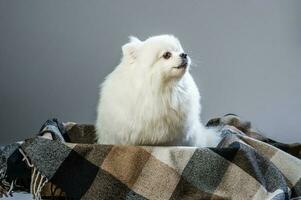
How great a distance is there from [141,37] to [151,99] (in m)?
0.73

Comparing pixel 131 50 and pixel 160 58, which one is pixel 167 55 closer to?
pixel 160 58

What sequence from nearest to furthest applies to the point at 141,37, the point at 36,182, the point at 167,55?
1. the point at 36,182
2. the point at 167,55
3. the point at 141,37

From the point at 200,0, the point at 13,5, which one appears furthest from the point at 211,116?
the point at 13,5

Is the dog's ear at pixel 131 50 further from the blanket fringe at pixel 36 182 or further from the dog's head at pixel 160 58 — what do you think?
the blanket fringe at pixel 36 182

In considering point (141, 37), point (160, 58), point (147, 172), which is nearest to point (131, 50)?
point (160, 58)

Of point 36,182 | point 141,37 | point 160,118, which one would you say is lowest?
point 36,182

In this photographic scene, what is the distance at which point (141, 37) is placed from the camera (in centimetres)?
212

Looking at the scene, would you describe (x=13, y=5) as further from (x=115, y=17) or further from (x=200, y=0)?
(x=200, y=0)

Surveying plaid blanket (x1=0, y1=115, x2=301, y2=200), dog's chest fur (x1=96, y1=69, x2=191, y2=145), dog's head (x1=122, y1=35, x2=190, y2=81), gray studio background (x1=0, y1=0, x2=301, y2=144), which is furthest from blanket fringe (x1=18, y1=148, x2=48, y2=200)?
gray studio background (x1=0, y1=0, x2=301, y2=144)

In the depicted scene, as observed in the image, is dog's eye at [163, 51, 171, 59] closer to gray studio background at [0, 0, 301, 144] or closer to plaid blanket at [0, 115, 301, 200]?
plaid blanket at [0, 115, 301, 200]

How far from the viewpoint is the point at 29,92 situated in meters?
2.15

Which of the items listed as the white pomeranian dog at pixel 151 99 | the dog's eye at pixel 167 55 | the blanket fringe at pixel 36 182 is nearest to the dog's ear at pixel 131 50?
the white pomeranian dog at pixel 151 99

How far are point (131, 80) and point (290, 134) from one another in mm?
1037

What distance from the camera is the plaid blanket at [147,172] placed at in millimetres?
1245
